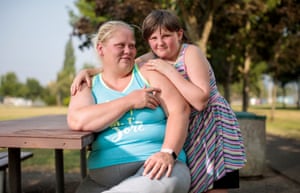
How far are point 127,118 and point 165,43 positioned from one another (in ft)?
1.73

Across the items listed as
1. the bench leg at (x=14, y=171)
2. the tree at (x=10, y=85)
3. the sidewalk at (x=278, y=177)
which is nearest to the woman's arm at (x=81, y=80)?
the bench leg at (x=14, y=171)

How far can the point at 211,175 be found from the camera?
8.16 ft

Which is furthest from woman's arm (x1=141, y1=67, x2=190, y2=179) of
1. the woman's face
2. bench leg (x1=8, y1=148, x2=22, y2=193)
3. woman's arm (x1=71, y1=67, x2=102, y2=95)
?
bench leg (x1=8, y1=148, x2=22, y2=193)

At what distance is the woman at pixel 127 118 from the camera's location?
2.17m

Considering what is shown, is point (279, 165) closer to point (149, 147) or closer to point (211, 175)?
point (211, 175)

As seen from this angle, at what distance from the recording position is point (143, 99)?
2.18 meters

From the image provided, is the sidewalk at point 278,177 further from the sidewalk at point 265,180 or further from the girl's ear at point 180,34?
the girl's ear at point 180,34

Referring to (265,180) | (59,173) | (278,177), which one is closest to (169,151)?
(59,173)

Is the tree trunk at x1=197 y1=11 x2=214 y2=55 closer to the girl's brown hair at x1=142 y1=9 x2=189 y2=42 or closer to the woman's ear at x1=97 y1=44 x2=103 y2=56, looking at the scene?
the girl's brown hair at x1=142 y1=9 x2=189 y2=42

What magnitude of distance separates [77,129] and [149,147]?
43 cm

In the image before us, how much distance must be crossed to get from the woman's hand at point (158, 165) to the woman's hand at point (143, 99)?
0.28 m

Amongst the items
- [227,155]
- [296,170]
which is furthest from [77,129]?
[296,170]

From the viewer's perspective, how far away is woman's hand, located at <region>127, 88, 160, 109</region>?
218cm

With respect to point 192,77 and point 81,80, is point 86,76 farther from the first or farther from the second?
point 192,77
